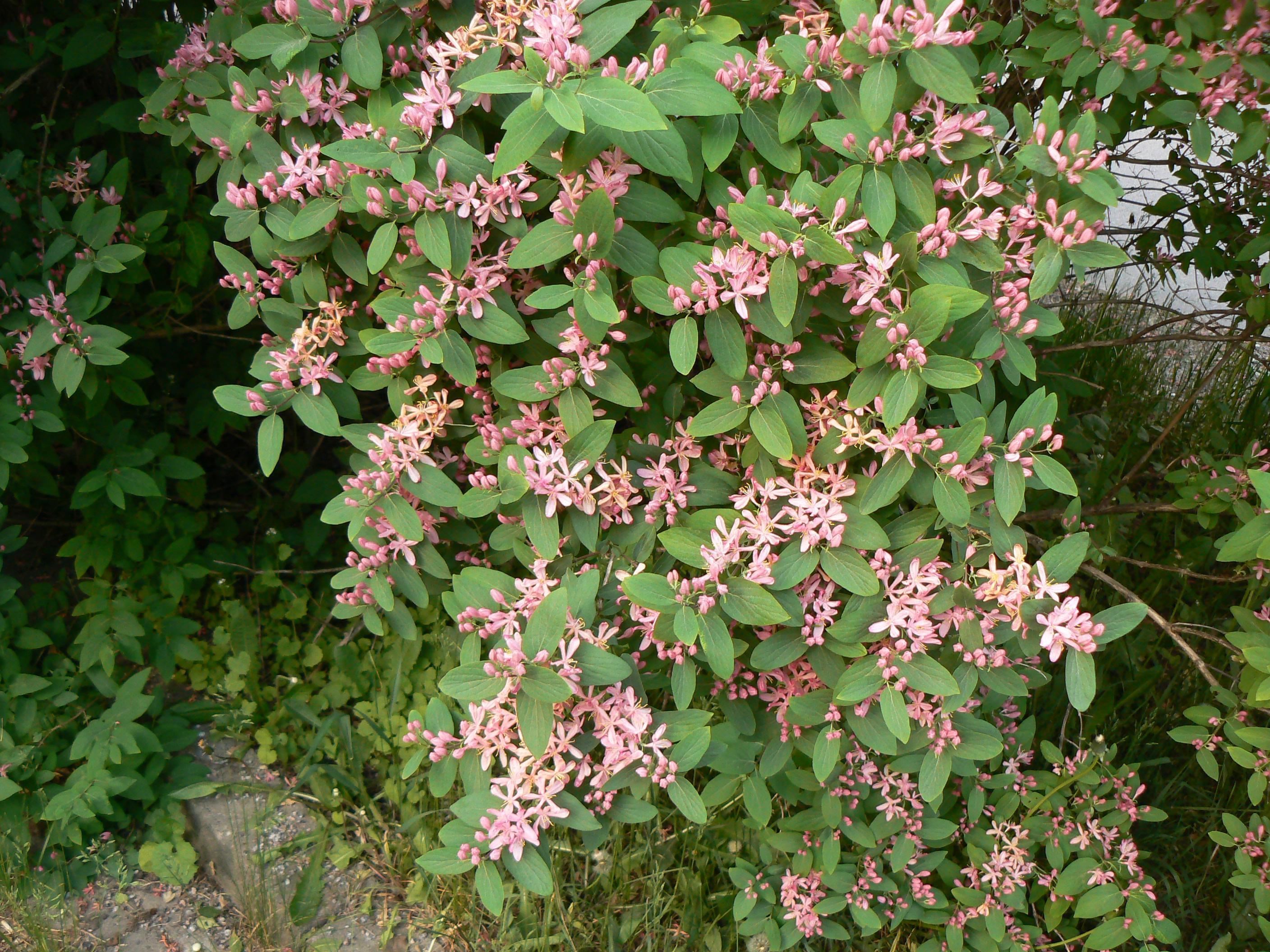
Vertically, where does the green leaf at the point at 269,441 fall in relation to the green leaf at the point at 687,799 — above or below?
above

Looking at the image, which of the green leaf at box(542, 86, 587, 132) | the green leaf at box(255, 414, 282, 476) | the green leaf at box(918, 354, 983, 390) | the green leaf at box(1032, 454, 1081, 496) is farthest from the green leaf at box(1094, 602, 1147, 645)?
the green leaf at box(255, 414, 282, 476)

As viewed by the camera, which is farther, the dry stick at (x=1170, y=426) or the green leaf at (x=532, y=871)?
the dry stick at (x=1170, y=426)

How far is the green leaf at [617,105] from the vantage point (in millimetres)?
1144

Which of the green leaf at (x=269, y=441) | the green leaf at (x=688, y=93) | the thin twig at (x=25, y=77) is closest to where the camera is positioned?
the green leaf at (x=688, y=93)

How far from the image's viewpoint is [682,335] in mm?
1410

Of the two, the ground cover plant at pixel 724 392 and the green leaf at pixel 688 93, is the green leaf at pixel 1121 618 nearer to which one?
the ground cover plant at pixel 724 392

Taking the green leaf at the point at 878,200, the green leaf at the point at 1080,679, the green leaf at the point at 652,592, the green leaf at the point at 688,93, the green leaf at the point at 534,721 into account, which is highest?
the green leaf at the point at 688,93

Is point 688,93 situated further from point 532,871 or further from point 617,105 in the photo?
point 532,871

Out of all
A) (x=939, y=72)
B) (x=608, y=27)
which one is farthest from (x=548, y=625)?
(x=939, y=72)

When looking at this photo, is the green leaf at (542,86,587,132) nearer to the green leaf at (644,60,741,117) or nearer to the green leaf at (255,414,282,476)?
the green leaf at (644,60,741,117)

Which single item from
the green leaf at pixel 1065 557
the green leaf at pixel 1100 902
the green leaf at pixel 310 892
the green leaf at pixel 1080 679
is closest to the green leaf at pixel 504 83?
the green leaf at pixel 1065 557

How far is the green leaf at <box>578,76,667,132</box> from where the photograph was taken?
3.75ft

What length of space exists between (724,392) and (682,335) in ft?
0.45

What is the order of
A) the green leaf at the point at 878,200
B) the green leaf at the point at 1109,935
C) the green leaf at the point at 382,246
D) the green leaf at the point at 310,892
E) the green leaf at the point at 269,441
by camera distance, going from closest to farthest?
1. the green leaf at the point at 878,200
2. the green leaf at the point at 382,246
3. the green leaf at the point at 269,441
4. the green leaf at the point at 1109,935
5. the green leaf at the point at 310,892
